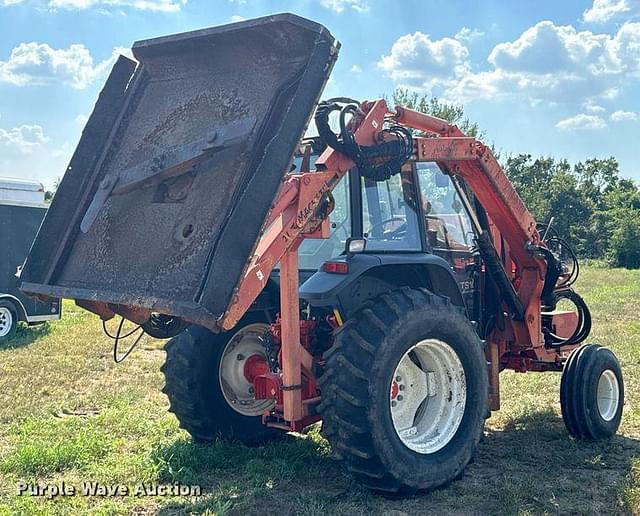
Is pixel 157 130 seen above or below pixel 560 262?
above

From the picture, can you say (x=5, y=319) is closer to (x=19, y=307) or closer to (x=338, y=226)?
(x=19, y=307)

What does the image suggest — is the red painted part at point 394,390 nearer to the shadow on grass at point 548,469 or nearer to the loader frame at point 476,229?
the loader frame at point 476,229

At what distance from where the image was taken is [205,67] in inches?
170

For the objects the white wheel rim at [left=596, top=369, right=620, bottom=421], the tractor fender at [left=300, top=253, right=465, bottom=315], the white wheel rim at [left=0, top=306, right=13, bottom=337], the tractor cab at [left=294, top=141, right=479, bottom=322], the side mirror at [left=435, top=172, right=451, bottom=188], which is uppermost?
the side mirror at [left=435, top=172, right=451, bottom=188]

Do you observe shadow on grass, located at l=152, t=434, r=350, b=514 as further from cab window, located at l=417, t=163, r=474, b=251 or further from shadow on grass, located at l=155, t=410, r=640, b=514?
cab window, located at l=417, t=163, r=474, b=251

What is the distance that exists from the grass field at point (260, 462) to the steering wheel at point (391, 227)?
1585 mm

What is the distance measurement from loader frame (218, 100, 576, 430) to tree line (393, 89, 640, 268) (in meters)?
23.9

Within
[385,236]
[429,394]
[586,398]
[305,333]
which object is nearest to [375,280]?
[385,236]

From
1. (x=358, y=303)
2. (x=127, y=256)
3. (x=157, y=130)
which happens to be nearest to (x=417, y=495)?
(x=358, y=303)

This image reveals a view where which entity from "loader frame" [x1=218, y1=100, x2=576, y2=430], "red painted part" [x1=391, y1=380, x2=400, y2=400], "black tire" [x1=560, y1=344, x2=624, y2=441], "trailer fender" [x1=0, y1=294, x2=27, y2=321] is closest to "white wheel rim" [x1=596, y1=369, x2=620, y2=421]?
"black tire" [x1=560, y1=344, x2=624, y2=441]

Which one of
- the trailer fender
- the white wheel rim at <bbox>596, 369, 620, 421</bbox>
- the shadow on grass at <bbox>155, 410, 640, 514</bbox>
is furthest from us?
the trailer fender

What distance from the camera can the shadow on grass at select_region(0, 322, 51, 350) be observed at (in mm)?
10321

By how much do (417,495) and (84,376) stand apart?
16.5 feet

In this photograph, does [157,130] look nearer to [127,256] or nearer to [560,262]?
[127,256]
